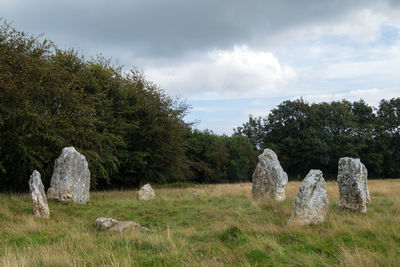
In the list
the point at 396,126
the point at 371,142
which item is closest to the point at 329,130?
the point at 371,142

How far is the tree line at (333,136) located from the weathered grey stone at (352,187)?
3574cm

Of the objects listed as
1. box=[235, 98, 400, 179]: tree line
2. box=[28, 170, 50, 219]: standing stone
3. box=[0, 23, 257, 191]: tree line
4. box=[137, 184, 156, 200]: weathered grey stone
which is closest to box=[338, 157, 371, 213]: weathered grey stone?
box=[137, 184, 156, 200]: weathered grey stone

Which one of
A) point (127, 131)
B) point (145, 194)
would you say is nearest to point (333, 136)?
point (127, 131)

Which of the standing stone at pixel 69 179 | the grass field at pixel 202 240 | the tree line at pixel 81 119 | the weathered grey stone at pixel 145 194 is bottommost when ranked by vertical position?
Result: the grass field at pixel 202 240

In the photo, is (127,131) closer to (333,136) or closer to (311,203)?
(311,203)

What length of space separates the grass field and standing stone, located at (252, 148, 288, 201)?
3.35 m

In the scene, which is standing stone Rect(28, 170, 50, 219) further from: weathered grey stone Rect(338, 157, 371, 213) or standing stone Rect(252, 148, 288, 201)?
weathered grey stone Rect(338, 157, 371, 213)

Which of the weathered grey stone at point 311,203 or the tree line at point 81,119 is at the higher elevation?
the tree line at point 81,119

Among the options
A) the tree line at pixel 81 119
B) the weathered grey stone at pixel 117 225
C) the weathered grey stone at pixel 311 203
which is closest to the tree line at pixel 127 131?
the tree line at pixel 81 119

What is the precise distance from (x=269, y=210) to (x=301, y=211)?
9.33ft

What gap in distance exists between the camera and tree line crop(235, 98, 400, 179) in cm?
4897

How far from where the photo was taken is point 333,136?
1980 inches

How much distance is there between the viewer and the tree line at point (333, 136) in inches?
1928

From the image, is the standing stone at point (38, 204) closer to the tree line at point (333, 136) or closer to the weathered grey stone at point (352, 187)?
the weathered grey stone at point (352, 187)
